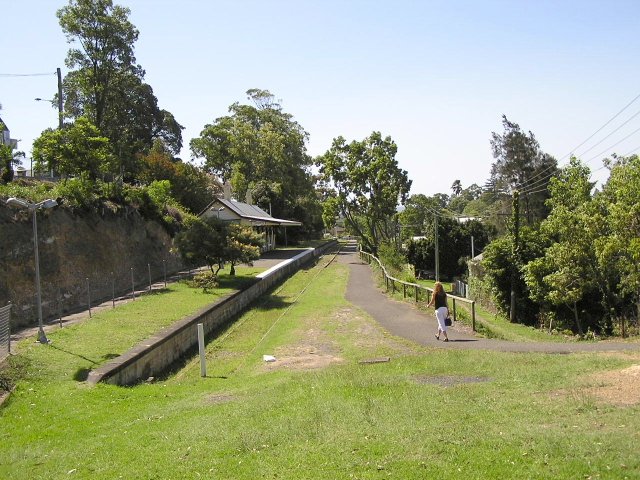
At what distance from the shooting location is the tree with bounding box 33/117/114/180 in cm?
2608

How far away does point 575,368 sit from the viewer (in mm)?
9992

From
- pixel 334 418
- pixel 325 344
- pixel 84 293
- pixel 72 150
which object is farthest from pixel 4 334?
pixel 72 150

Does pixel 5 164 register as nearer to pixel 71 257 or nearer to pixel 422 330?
pixel 71 257

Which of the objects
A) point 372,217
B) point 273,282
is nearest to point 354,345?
point 273,282

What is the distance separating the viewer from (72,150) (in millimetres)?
26078

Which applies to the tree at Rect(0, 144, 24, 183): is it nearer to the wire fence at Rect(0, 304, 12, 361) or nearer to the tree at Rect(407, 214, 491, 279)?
the wire fence at Rect(0, 304, 12, 361)

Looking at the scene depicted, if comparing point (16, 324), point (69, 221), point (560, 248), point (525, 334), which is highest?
point (69, 221)

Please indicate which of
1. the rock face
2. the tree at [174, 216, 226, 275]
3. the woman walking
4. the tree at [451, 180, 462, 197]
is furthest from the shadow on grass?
the tree at [451, 180, 462, 197]

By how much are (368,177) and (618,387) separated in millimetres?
46167

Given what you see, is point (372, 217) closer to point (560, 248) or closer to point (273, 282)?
point (273, 282)

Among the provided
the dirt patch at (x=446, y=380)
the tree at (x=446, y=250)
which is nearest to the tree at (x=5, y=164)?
the dirt patch at (x=446, y=380)

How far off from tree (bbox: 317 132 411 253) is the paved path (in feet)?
81.8

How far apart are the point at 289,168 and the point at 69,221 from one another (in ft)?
160

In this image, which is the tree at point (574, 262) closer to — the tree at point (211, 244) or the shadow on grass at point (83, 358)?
the tree at point (211, 244)
